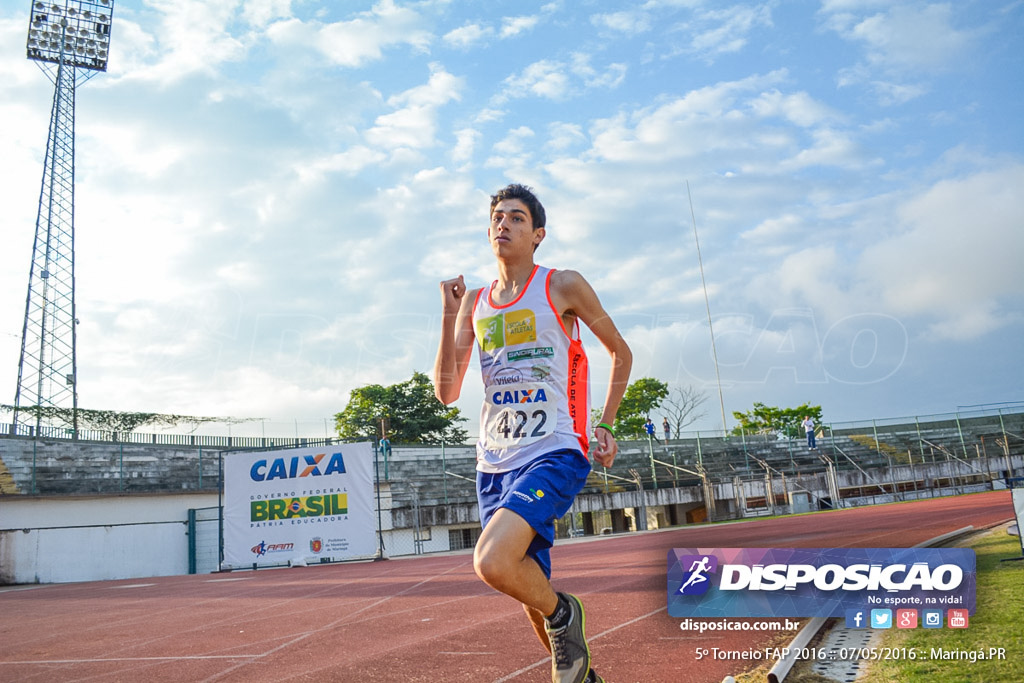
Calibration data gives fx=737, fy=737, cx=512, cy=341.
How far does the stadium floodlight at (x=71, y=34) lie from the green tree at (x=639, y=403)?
39.4 m

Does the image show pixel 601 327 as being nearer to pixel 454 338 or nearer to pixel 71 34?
pixel 454 338

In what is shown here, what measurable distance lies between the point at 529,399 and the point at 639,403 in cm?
5424

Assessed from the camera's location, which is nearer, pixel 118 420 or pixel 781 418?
pixel 118 420

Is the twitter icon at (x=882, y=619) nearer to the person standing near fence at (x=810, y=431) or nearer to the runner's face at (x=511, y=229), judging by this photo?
the runner's face at (x=511, y=229)

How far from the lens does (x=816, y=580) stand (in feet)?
11.8

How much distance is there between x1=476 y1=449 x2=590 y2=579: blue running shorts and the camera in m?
2.71

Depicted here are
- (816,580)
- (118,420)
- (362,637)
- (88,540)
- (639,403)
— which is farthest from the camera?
(639,403)

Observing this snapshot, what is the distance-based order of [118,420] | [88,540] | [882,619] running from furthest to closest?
[118,420] → [88,540] → [882,619]

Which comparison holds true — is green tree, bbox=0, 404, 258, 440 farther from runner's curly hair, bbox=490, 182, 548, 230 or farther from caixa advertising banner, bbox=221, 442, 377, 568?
runner's curly hair, bbox=490, 182, 548, 230

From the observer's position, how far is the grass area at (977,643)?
2686 millimetres

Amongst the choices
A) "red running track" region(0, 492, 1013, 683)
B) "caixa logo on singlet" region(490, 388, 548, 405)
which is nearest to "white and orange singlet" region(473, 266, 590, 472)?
"caixa logo on singlet" region(490, 388, 548, 405)

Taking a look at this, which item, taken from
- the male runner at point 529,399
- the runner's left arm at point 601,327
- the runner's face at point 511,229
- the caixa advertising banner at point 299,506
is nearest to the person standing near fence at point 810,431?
the caixa advertising banner at point 299,506

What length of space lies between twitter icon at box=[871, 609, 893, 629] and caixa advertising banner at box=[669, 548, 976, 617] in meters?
0.02

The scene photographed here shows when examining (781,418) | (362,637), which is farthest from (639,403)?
(362,637)
